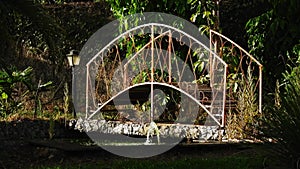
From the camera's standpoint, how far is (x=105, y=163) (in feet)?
18.3

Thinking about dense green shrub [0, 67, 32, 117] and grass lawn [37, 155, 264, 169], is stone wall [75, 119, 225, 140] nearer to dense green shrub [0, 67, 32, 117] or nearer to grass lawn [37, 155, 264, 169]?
dense green shrub [0, 67, 32, 117]

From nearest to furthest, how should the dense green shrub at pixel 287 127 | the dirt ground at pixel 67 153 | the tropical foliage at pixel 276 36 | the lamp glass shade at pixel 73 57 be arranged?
the dense green shrub at pixel 287 127 < the dirt ground at pixel 67 153 < the tropical foliage at pixel 276 36 < the lamp glass shade at pixel 73 57

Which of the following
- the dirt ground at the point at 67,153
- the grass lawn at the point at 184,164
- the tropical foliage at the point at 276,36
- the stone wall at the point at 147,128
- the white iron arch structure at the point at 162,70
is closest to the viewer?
the grass lawn at the point at 184,164

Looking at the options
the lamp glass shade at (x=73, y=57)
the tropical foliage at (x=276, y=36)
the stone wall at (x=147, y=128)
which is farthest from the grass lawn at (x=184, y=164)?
the lamp glass shade at (x=73, y=57)

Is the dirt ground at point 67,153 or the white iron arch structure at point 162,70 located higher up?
the white iron arch structure at point 162,70

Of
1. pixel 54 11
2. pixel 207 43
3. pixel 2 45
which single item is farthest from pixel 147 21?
pixel 2 45

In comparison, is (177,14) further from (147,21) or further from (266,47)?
(266,47)

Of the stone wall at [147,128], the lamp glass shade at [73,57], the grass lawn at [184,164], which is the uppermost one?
the lamp glass shade at [73,57]

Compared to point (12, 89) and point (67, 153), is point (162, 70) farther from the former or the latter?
point (67, 153)

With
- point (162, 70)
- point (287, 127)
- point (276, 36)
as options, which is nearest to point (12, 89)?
point (162, 70)

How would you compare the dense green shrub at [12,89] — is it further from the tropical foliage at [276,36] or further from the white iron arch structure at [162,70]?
the tropical foliage at [276,36]

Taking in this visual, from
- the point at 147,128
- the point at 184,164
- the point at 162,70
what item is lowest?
the point at 184,164

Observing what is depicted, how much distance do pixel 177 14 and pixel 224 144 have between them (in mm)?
4102

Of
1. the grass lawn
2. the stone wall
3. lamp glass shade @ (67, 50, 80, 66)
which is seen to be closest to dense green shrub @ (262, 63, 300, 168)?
the grass lawn
